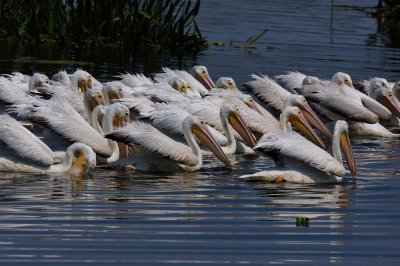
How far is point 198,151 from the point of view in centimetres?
1014

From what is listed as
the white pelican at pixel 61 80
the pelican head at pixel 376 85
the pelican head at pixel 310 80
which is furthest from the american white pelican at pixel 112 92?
the pelican head at pixel 376 85

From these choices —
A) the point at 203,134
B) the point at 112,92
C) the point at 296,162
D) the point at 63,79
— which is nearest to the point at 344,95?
the point at 112,92

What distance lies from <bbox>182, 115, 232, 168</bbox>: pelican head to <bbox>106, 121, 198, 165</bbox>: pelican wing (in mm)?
351

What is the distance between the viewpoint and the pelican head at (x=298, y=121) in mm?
11094

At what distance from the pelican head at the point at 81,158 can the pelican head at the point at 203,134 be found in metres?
1.01

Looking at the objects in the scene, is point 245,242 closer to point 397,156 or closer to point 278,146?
point 278,146

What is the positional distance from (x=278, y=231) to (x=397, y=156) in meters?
4.00

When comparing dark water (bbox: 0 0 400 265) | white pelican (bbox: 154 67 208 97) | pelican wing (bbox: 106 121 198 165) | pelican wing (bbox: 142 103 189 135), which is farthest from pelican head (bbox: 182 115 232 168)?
white pelican (bbox: 154 67 208 97)

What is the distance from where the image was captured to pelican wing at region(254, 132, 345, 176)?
365 inches

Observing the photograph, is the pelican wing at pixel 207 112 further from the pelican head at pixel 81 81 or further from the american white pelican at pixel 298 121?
the pelican head at pixel 81 81

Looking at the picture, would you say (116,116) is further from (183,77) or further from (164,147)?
(183,77)

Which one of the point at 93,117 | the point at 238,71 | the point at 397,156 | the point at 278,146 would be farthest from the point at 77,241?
the point at 238,71

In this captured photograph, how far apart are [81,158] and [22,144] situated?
447 millimetres

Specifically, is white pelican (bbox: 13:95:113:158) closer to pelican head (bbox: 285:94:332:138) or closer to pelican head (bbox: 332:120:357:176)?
pelican head (bbox: 332:120:357:176)
